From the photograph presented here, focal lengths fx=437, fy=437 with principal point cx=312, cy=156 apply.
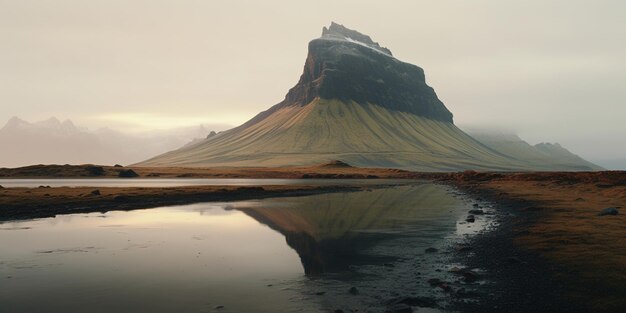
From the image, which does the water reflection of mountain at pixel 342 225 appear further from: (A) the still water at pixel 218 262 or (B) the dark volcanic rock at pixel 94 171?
(B) the dark volcanic rock at pixel 94 171

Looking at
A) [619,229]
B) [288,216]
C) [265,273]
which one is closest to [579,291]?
[265,273]

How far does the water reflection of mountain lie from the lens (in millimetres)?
31656

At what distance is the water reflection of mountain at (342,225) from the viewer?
31656 millimetres

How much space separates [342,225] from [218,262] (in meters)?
21.3

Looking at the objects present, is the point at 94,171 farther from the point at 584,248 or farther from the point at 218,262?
the point at 584,248

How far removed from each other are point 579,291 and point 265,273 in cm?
1682

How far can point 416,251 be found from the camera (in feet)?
109

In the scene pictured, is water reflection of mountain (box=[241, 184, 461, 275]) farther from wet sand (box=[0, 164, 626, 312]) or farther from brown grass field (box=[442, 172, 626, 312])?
brown grass field (box=[442, 172, 626, 312])

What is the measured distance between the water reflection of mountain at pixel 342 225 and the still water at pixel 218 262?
127 millimetres

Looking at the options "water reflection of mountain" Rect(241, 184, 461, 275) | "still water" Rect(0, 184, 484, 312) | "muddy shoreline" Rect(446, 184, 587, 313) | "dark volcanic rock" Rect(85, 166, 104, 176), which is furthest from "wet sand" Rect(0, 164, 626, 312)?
"dark volcanic rock" Rect(85, 166, 104, 176)

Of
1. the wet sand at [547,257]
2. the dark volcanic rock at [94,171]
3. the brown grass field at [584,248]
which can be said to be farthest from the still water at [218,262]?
the dark volcanic rock at [94,171]

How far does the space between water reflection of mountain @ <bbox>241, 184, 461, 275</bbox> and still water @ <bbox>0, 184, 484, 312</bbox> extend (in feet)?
0.42

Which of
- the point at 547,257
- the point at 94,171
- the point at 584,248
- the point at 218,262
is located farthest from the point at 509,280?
the point at 94,171

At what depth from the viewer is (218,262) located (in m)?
30.5
